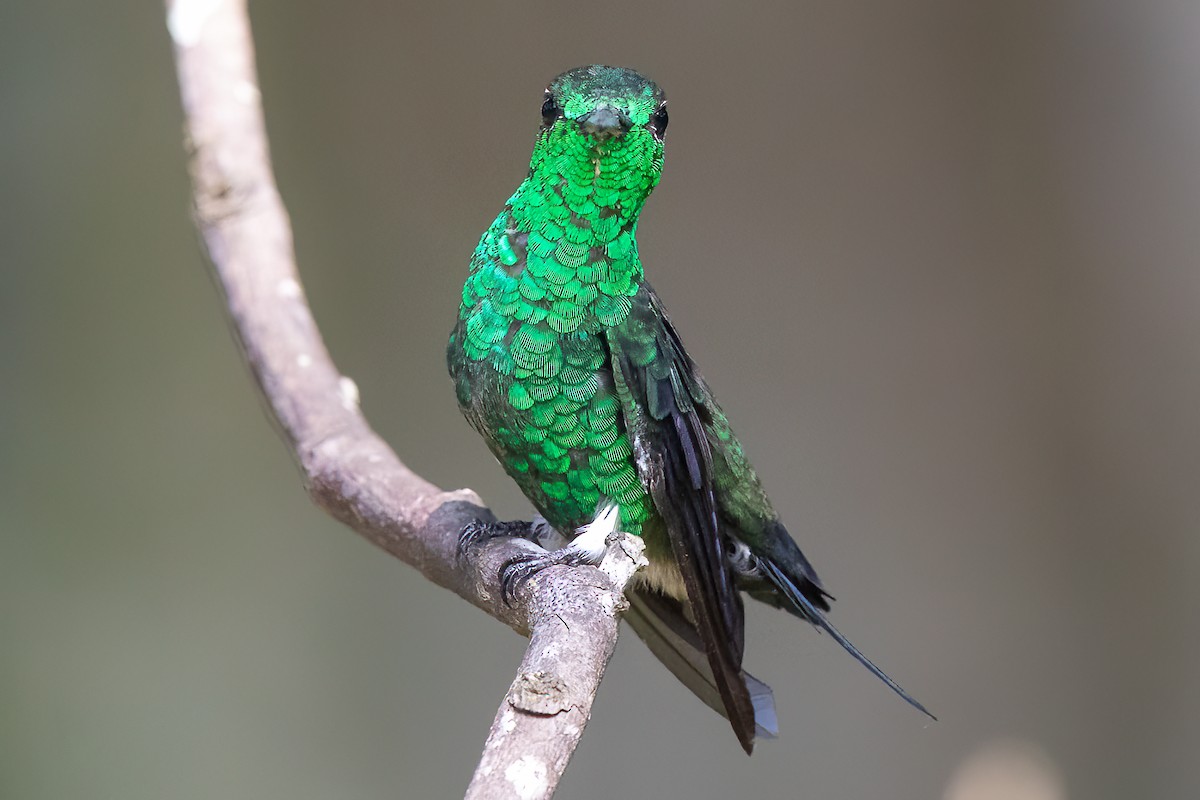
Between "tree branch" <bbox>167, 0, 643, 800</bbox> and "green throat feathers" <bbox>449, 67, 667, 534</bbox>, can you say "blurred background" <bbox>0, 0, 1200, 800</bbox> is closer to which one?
"tree branch" <bbox>167, 0, 643, 800</bbox>

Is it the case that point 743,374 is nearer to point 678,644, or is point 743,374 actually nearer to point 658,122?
point 678,644

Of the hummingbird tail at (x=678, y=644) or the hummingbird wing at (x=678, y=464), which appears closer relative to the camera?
the hummingbird wing at (x=678, y=464)

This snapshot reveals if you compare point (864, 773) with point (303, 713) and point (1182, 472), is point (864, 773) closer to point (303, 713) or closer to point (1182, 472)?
point (1182, 472)

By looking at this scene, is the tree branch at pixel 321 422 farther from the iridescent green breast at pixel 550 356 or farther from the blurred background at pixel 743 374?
the blurred background at pixel 743 374

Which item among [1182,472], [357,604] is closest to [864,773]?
[1182,472]

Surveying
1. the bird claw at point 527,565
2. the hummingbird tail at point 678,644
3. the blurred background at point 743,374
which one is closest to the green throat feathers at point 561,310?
the bird claw at point 527,565

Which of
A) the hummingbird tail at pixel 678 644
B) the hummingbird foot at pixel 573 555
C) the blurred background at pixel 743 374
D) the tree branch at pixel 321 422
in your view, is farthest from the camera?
the blurred background at pixel 743 374
